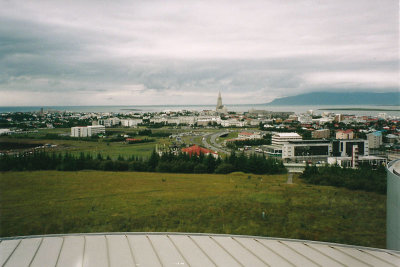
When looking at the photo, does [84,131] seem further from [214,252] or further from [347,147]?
[347,147]

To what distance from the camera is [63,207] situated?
14.5 ft

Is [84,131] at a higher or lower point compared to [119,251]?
higher

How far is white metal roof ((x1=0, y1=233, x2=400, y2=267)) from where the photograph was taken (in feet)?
4.66

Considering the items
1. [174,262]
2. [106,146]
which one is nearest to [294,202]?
[174,262]

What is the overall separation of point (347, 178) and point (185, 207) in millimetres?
3766

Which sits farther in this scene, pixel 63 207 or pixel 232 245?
pixel 63 207

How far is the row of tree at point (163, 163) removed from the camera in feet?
21.9

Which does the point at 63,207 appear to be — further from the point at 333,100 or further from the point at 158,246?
the point at 333,100

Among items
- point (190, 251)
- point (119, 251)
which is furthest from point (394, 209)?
point (119, 251)

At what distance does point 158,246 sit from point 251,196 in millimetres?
3728

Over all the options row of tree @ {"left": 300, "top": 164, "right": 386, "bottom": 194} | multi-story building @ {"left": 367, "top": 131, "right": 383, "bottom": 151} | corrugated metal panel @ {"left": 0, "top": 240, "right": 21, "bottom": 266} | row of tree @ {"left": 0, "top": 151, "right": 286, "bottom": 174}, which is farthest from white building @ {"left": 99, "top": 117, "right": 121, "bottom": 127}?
multi-story building @ {"left": 367, "top": 131, "right": 383, "bottom": 151}

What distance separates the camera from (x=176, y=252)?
1.55 m

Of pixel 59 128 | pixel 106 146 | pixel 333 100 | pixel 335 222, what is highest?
pixel 333 100

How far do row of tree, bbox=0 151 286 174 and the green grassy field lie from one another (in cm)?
39
